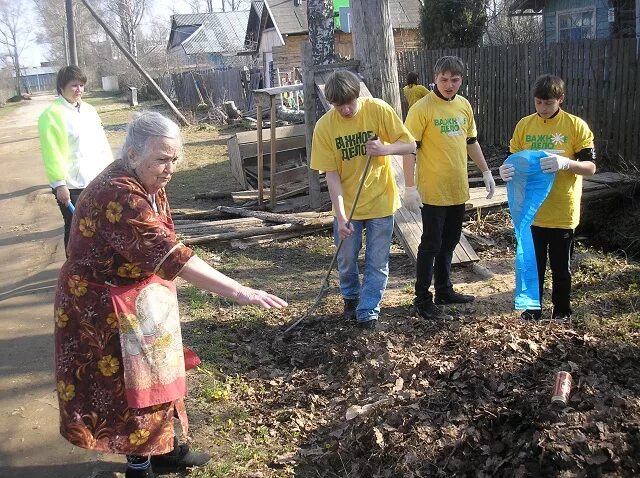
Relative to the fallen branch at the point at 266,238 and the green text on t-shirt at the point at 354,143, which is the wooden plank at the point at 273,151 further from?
the green text on t-shirt at the point at 354,143

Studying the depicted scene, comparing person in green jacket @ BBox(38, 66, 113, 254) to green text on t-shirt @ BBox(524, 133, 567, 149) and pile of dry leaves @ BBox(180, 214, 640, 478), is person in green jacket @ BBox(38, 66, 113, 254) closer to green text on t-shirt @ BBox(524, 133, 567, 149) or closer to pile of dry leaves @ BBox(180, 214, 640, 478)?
pile of dry leaves @ BBox(180, 214, 640, 478)

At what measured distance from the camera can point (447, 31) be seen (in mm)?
17000

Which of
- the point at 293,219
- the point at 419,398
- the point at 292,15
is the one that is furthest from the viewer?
the point at 292,15

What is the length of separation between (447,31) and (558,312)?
538 inches

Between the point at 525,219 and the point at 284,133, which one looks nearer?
the point at 525,219

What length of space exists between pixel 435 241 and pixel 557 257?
90cm

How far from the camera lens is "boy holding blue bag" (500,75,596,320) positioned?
4383mm

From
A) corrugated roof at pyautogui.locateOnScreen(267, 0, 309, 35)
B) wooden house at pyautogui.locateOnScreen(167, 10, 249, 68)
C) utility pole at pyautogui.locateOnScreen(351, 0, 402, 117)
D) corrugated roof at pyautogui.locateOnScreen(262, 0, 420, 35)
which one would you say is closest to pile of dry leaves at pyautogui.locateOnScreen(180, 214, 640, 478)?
utility pole at pyautogui.locateOnScreen(351, 0, 402, 117)

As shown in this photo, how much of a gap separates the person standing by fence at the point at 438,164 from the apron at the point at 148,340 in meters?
2.58

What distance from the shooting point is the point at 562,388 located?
3.13m

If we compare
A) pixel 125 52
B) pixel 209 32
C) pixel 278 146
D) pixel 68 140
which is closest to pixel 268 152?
pixel 278 146

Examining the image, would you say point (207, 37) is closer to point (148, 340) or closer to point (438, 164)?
point (438, 164)

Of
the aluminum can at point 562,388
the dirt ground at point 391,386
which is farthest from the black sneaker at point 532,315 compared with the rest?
the aluminum can at point 562,388

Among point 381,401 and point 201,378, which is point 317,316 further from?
point 381,401
